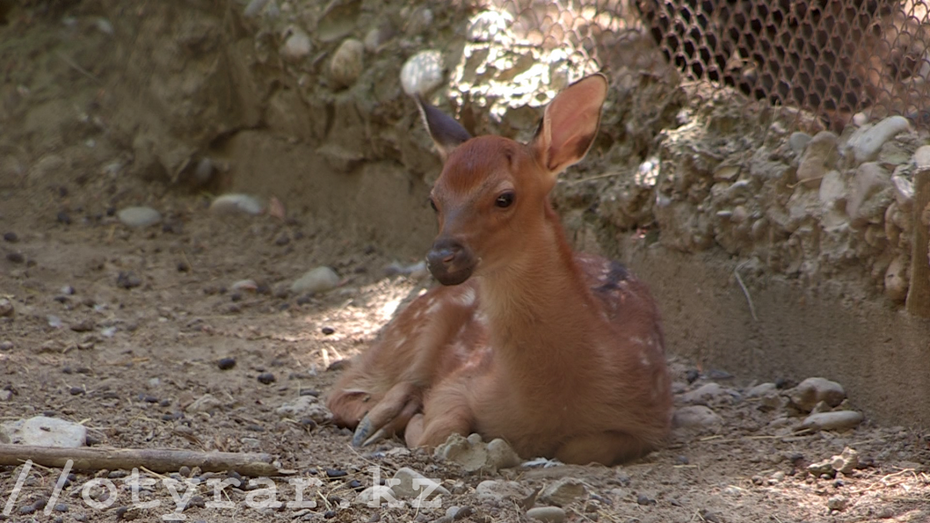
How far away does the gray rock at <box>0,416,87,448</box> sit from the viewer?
4133 mm

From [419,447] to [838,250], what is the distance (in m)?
1.96

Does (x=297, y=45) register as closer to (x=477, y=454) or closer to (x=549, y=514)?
(x=477, y=454)

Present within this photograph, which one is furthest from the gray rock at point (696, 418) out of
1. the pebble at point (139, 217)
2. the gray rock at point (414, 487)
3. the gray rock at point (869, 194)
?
the pebble at point (139, 217)

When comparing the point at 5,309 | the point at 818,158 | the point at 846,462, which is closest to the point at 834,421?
the point at 846,462

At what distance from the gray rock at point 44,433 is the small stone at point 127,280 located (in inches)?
106

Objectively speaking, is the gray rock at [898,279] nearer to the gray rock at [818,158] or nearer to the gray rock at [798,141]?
the gray rock at [818,158]

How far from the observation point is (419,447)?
Result: 4641 millimetres

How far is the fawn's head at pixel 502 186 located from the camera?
4.27 m

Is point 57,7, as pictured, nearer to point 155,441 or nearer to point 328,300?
point 328,300

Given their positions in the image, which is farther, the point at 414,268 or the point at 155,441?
the point at 414,268

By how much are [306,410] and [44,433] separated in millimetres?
1354

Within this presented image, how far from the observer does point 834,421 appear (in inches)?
183

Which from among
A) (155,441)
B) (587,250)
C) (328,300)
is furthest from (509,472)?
(328,300)

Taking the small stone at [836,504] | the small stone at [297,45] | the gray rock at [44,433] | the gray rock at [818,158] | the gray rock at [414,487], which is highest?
the small stone at [297,45]
